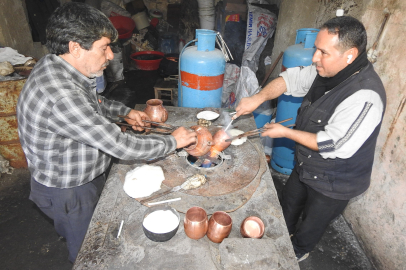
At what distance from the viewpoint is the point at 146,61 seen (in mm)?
8578

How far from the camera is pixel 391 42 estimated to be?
2660 millimetres

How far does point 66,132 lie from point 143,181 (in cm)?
74

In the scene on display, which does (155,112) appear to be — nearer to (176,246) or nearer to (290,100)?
(176,246)

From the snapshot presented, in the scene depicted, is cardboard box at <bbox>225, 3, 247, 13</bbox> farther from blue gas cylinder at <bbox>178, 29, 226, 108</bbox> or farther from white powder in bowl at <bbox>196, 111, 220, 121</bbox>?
white powder in bowl at <bbox>196, 111, 220, 121</bbox>

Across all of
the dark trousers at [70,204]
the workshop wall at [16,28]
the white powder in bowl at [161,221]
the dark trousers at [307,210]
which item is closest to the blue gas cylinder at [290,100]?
the dark trousers at [307,210]

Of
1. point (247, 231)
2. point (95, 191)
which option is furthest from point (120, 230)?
point (247, 231)

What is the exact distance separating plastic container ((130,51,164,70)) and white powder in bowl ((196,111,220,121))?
5.91 meters

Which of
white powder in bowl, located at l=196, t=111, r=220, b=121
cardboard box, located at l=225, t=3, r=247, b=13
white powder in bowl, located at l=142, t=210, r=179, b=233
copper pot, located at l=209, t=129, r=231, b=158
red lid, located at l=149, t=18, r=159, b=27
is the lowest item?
white powder in bowl, located at l=142, t=210, r=179, b=233

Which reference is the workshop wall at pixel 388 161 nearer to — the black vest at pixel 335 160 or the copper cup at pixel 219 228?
the black vest at pixel 335 160

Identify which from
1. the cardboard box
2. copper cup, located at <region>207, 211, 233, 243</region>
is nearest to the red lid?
the cardboard box

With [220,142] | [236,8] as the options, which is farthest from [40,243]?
[236,8]

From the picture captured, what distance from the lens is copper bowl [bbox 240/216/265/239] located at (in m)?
1.80

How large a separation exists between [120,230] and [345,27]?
7.60ft

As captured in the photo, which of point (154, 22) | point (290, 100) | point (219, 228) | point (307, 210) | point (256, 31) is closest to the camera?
point (219, 228)
